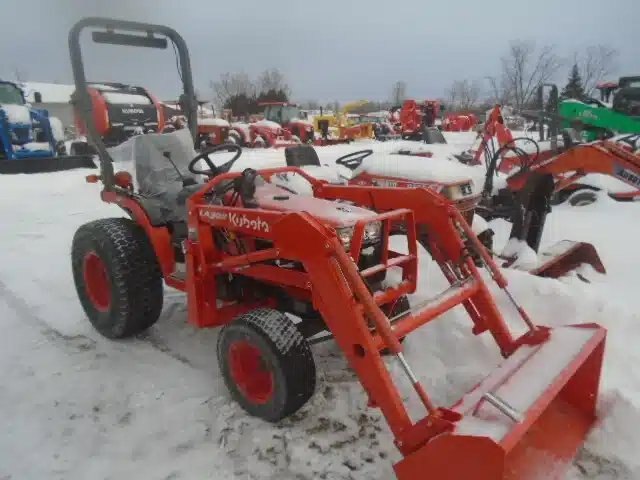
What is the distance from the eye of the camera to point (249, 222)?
9.10 feet

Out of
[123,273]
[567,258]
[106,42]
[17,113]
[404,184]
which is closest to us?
[123,273]

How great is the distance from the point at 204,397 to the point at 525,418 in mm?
1752

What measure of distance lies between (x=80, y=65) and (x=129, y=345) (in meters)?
2.03

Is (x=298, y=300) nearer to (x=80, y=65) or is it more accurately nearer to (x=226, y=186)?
(x=226, y=186)

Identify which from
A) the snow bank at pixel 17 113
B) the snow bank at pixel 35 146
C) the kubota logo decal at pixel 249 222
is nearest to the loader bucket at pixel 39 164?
the snow bank at pixel 35 146

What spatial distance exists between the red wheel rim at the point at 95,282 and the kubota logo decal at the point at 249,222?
4.97ft

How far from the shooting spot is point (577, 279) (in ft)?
13.9

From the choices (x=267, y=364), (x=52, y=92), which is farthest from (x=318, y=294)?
(x=52, y=92)

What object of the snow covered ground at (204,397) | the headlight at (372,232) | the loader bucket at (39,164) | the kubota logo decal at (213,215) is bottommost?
the snow covered ground at (204,397)

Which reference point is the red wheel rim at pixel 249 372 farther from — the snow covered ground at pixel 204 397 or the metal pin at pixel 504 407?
the metal pin at pixel 504 407

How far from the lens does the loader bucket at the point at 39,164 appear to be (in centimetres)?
1230

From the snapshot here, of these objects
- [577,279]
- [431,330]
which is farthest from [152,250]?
[577,279]

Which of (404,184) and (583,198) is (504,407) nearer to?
(404,184)

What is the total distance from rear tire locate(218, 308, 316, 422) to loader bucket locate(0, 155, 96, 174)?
11.6 m
